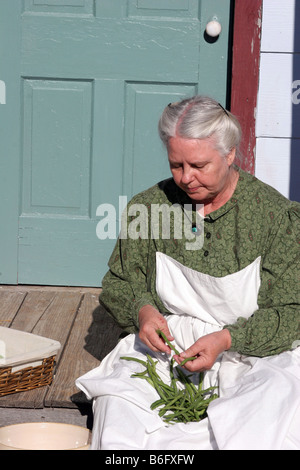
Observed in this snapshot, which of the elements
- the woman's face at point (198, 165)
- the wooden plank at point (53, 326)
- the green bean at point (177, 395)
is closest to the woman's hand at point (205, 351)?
the green bean at point (177, 395)

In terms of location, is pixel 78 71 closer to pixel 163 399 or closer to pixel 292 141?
pixel 292 141

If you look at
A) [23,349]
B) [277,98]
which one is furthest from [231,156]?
[277,98]

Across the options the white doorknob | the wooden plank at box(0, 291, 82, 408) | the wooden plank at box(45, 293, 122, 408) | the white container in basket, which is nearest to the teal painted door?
the white doorknob

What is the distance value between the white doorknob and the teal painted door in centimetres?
5

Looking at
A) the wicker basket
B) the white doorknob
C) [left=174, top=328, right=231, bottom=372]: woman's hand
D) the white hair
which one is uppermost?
the white doorknob

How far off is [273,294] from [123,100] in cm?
177

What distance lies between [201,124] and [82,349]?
1309 mm

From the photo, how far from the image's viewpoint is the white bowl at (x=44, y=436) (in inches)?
91.9

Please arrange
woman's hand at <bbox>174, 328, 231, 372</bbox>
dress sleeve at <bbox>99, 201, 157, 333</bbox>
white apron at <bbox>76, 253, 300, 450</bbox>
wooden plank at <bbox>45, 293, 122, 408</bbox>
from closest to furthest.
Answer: white apron at <bbox>76, 253, 300, 450</bbox>, woman's hand at <bbox>174, 328, 231, 372</bbox>, dress sleeve at <bbox>99, 201, 157, 333</bbox>, wooden plank at <bbox>45, 293, 122, 408</bbox>

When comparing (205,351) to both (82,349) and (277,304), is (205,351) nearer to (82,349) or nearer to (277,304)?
(277,304)

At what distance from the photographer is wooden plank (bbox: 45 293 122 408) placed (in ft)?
9.57

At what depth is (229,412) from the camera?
87.7 inches

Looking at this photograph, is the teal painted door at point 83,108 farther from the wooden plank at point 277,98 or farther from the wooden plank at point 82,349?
the wooden plank at point 82,349

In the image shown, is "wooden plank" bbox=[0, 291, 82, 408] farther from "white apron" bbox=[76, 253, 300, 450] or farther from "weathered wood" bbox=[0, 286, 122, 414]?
"white apron" bbox=[76, 253, 300, 450]
